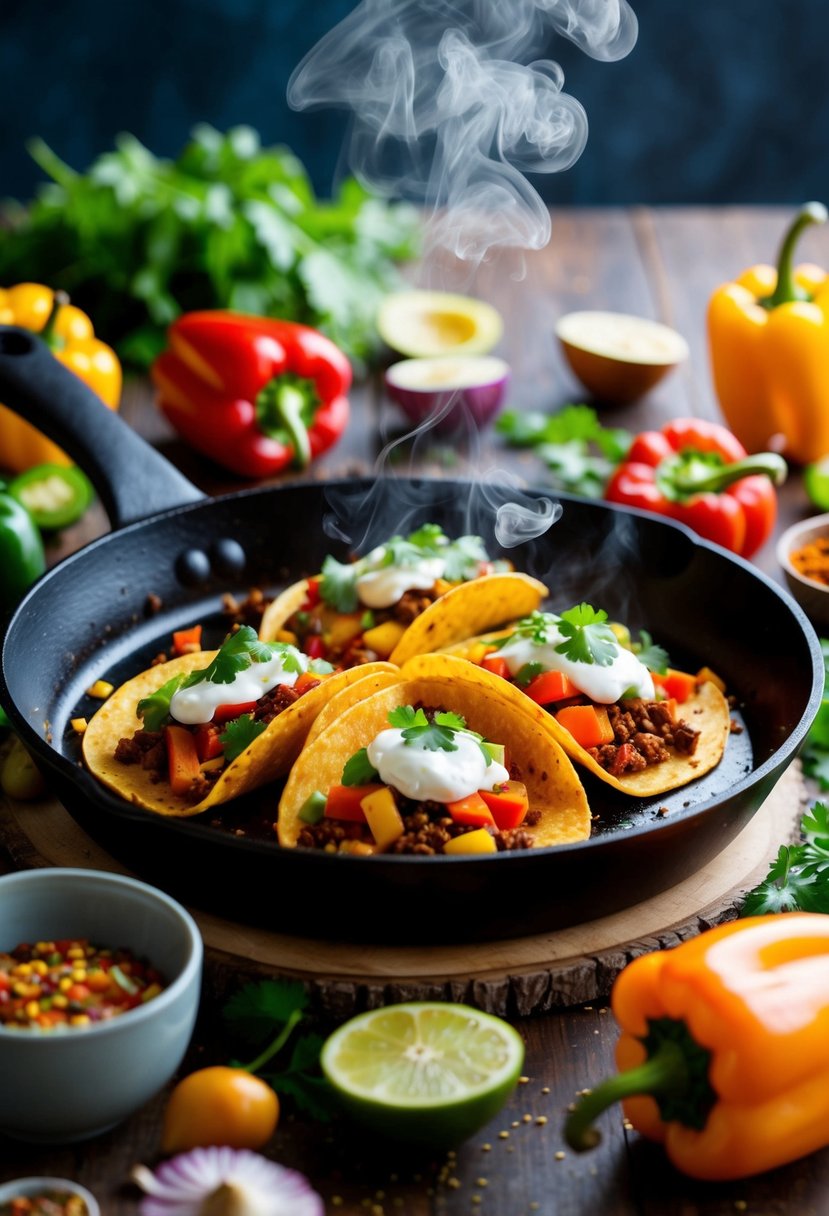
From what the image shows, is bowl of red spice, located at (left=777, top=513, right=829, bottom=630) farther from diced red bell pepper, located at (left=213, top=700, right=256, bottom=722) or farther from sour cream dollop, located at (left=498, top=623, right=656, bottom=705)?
diced red bell pepper, located at (left=213, top=700, right=256, bottom=722)

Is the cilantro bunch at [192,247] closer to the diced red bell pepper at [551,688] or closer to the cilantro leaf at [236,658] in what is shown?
the cilantro leaf at [236,658]

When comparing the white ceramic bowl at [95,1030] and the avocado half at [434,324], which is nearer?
the white ceramic bowl at [95,1030]

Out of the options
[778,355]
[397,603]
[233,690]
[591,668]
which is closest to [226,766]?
[233,690]

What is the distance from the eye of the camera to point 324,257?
21.8 ft

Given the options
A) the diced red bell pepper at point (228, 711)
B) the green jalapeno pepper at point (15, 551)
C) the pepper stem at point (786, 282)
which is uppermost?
the pepper stem at point (786, 282)

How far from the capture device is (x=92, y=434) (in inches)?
183

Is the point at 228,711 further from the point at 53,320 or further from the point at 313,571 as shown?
the point at 53,320

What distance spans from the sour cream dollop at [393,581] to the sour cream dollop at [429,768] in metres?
0.94

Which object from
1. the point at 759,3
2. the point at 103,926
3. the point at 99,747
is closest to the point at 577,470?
the point at 99,747

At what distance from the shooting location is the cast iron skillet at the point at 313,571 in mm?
3041

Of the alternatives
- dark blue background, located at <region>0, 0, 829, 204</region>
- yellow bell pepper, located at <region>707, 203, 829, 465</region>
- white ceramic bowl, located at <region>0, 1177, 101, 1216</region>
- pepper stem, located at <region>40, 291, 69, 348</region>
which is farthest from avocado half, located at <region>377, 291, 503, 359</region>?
white ceramic bowl, located at <region>0, 1177, 101, 1216</region>

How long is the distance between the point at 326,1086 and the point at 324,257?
457cm

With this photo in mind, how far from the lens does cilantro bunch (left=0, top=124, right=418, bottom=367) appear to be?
21.1ft

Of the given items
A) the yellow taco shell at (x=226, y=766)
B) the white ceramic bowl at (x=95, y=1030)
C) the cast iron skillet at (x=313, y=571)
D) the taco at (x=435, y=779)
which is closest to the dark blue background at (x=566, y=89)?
the cast iron skillet at (x=313, y=571)
